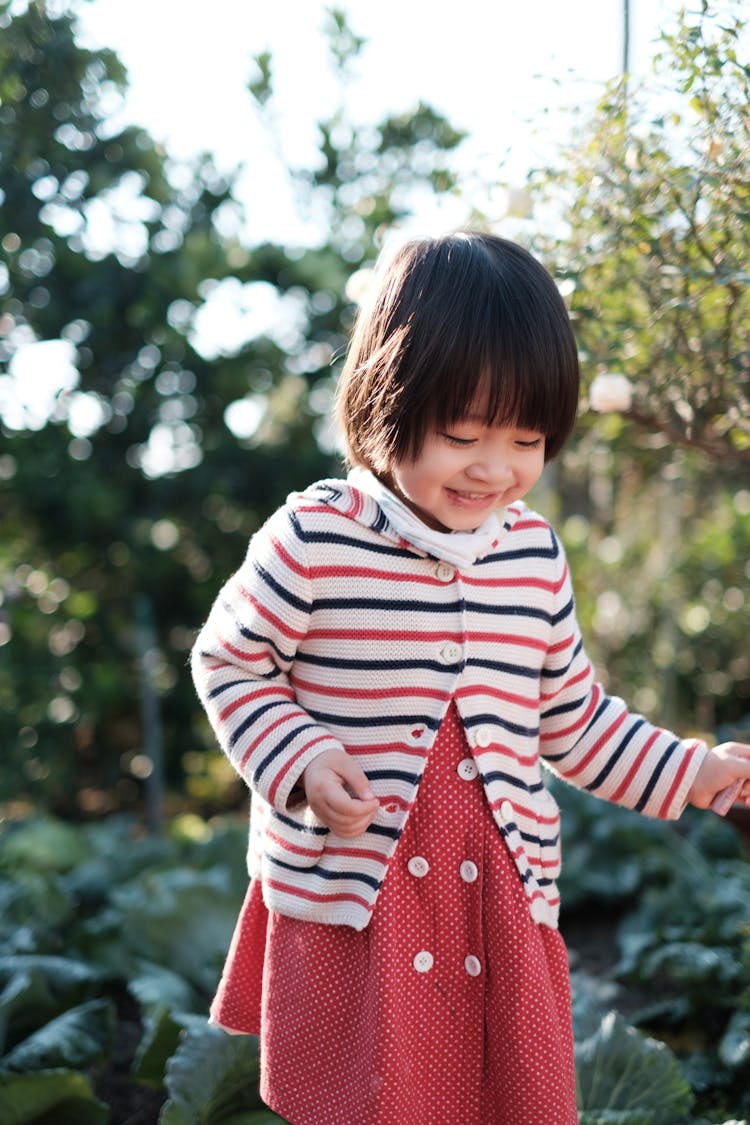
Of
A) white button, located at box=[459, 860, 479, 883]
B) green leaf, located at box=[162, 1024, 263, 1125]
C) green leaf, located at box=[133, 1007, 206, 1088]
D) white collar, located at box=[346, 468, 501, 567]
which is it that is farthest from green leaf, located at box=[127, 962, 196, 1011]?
white collar, located at box=[346, 468, 501, 567]

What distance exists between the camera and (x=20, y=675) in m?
3.65

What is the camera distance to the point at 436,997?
1416 millimetres

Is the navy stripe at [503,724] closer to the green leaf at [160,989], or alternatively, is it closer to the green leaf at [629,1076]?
the green leaf at [629,1076]

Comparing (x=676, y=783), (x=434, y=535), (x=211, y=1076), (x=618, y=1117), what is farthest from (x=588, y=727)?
(x=211, y=1076)

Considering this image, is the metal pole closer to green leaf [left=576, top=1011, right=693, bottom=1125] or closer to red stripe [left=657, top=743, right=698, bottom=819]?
green leaf [left=576, top=1011, right=693, bottom=1125]

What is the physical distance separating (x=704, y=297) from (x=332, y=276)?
226 centimetres

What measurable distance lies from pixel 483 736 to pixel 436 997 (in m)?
0.32

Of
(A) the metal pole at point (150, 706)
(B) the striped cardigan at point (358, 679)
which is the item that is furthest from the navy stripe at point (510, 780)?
(A) the metal pole at point (150, 706)

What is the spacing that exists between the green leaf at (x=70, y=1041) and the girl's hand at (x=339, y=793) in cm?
104

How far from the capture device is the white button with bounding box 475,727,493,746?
144 centimetres

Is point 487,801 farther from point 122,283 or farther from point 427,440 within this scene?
point 122,283

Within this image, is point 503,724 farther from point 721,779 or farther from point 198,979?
point 198,979

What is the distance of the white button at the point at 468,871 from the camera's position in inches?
55.9

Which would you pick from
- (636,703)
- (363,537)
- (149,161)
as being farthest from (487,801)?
(636,703)
